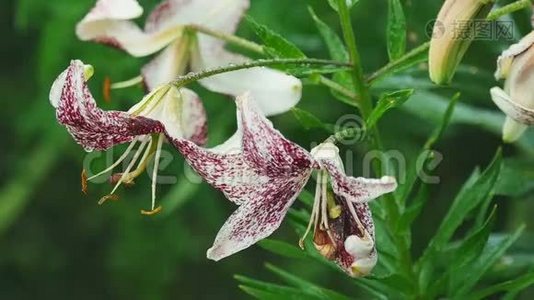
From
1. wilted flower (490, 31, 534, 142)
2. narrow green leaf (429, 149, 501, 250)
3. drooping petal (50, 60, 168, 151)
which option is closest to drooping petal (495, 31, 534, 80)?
wilted flower (490, 31, 534, 142)

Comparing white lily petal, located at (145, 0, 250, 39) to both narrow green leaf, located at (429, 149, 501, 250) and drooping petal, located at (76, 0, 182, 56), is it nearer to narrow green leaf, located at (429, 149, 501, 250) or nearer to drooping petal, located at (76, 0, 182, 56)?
drooping petal, located at (76, 0, 182, 56)

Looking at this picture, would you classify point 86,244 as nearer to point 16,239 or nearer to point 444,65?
point 16,239

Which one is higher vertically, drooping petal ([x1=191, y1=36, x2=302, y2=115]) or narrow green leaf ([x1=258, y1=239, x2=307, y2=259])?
drooping petal ([x1=191, y1=36, x2=302, y2=115])

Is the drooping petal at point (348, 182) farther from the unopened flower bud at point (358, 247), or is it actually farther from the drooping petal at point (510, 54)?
the drooping petal at point (510, 54)

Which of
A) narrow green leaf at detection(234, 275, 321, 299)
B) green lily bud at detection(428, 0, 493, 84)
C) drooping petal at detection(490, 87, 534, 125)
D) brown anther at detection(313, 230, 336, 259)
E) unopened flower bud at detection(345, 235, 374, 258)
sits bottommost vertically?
narrow green leaf at detection(234, 275, 321, 299)

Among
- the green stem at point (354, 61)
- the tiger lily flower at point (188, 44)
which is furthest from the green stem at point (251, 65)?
the tiger lily flower at point (188, 44)

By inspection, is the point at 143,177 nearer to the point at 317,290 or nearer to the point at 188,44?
the point at 188,44

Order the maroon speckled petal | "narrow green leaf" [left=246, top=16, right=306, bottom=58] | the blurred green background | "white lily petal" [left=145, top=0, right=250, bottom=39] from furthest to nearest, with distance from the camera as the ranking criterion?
the blurred green background
"white lily petal" [left=145, top=0, right=250, bottom=39]
"narrow green leaf" [left=246, top=16, right=306, bottom=58]
the maroon speckled petal
